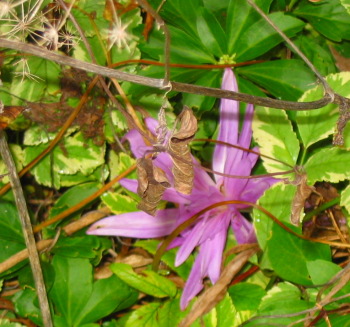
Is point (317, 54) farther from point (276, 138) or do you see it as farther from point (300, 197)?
point (300, 197)

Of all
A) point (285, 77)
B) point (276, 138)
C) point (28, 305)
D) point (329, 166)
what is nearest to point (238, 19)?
point (285, 77)

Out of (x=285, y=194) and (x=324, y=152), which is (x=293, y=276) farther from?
(x=324, y=152)

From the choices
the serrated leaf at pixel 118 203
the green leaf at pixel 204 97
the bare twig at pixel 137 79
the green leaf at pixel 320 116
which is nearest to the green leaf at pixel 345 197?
the green leaf at pixel 320 116

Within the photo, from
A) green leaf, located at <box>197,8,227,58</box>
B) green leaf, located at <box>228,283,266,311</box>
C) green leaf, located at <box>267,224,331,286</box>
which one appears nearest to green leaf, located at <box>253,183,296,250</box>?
green leaf, located at <box>267,224,331,286</box>

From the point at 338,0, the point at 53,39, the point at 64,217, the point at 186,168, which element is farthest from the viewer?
the point at 64,217

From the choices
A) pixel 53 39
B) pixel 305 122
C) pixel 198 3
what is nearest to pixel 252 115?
pixel 305 122

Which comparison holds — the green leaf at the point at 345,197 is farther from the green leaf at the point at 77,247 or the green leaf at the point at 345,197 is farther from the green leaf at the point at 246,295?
the green leaf at the point at 77,247
